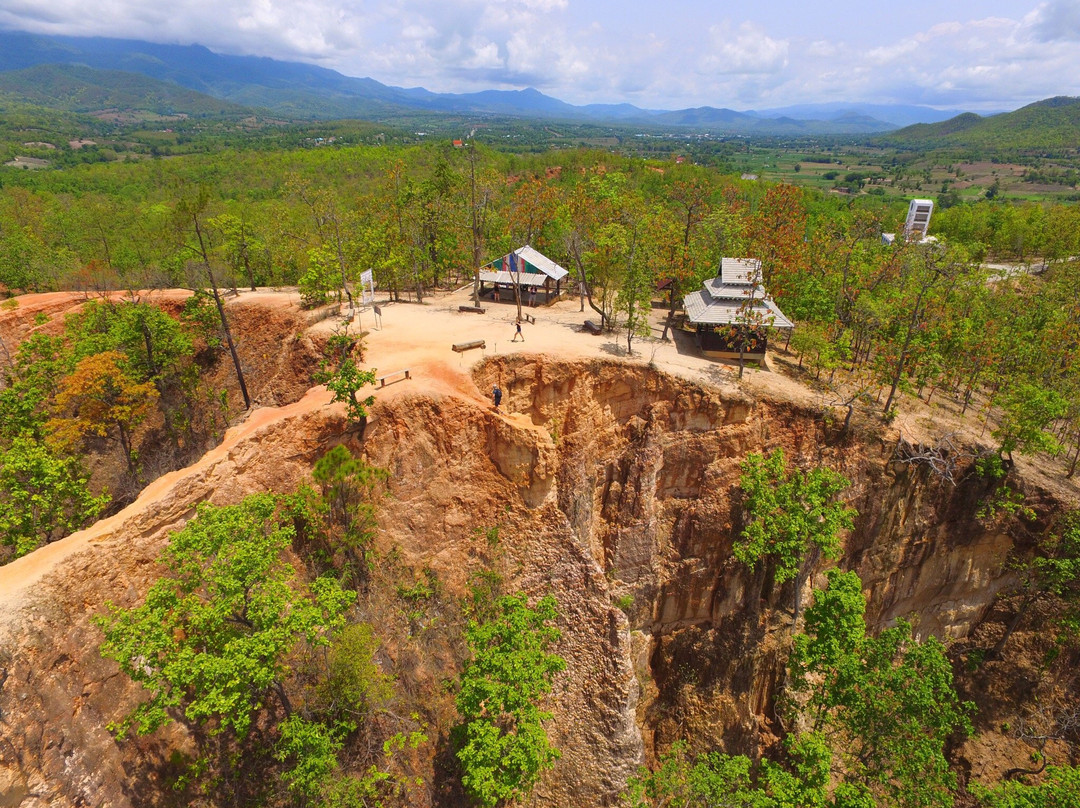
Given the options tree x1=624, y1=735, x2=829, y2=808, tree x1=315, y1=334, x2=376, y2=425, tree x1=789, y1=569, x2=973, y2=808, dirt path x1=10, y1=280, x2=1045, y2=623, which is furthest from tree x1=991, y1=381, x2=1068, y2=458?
tree x1=315, y1=334, x2=376, y2=425

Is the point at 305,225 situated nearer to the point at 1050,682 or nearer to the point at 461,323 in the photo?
the point at 461,323

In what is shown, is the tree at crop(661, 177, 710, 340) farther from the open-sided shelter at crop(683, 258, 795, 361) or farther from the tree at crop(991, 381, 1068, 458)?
the tree at crop(991, 381, 1068, 458)

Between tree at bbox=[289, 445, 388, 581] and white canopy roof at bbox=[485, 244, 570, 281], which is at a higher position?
white canopy roof at bbox=[485, 244, 570, 281]

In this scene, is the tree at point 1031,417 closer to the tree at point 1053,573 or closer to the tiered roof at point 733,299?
the tree at point 1053,573

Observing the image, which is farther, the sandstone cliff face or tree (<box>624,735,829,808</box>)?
the sandstone cliff face

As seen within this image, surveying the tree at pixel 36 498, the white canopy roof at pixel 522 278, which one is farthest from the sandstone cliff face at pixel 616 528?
the white canopy roof at pixel 522 278

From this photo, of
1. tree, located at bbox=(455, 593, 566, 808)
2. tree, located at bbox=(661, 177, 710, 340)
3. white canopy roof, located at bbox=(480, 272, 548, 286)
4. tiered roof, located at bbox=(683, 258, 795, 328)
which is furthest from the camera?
white canopy roof, located at bbox=(480, 272, 548, 286)

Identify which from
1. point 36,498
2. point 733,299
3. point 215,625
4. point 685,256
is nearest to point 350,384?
point 215,625

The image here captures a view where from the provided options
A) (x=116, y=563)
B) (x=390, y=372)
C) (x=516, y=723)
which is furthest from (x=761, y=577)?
(x=116, y=563)
